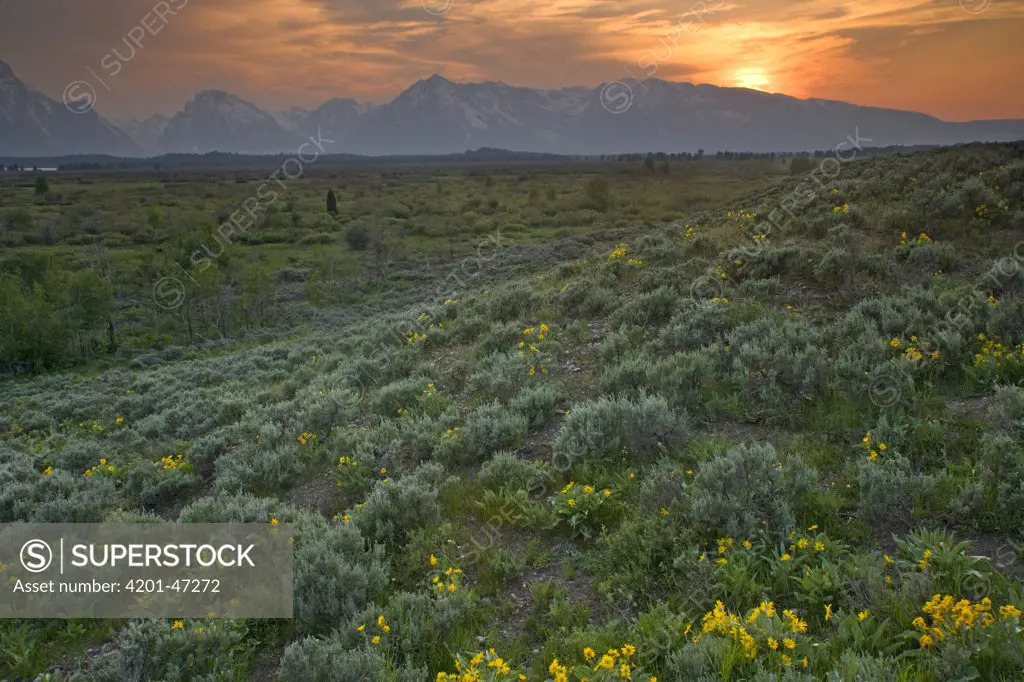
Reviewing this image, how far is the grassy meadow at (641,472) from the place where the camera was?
4.08 meters

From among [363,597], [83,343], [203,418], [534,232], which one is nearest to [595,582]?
[363,597]

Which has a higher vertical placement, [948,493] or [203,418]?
[948,493]

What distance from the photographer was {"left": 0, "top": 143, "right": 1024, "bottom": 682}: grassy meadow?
408 centimetres

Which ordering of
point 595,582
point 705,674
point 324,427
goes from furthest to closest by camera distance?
point 324,427 → point 595,582 → point 705,674

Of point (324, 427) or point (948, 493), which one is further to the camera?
point (324, 427)

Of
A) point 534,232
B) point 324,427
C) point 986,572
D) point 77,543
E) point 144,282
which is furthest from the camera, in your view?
point 534,232

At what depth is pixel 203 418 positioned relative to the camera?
11.7 m

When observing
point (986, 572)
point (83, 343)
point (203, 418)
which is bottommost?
point (83, 343)

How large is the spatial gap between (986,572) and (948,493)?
102 cm

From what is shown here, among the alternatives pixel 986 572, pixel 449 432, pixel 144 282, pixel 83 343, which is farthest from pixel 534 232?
pixel 986 572

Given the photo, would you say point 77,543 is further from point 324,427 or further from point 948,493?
point 948,493

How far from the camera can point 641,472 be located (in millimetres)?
6090

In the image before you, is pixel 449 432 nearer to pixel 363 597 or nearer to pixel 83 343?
pixel 363 597

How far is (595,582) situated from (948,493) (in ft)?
9.83
